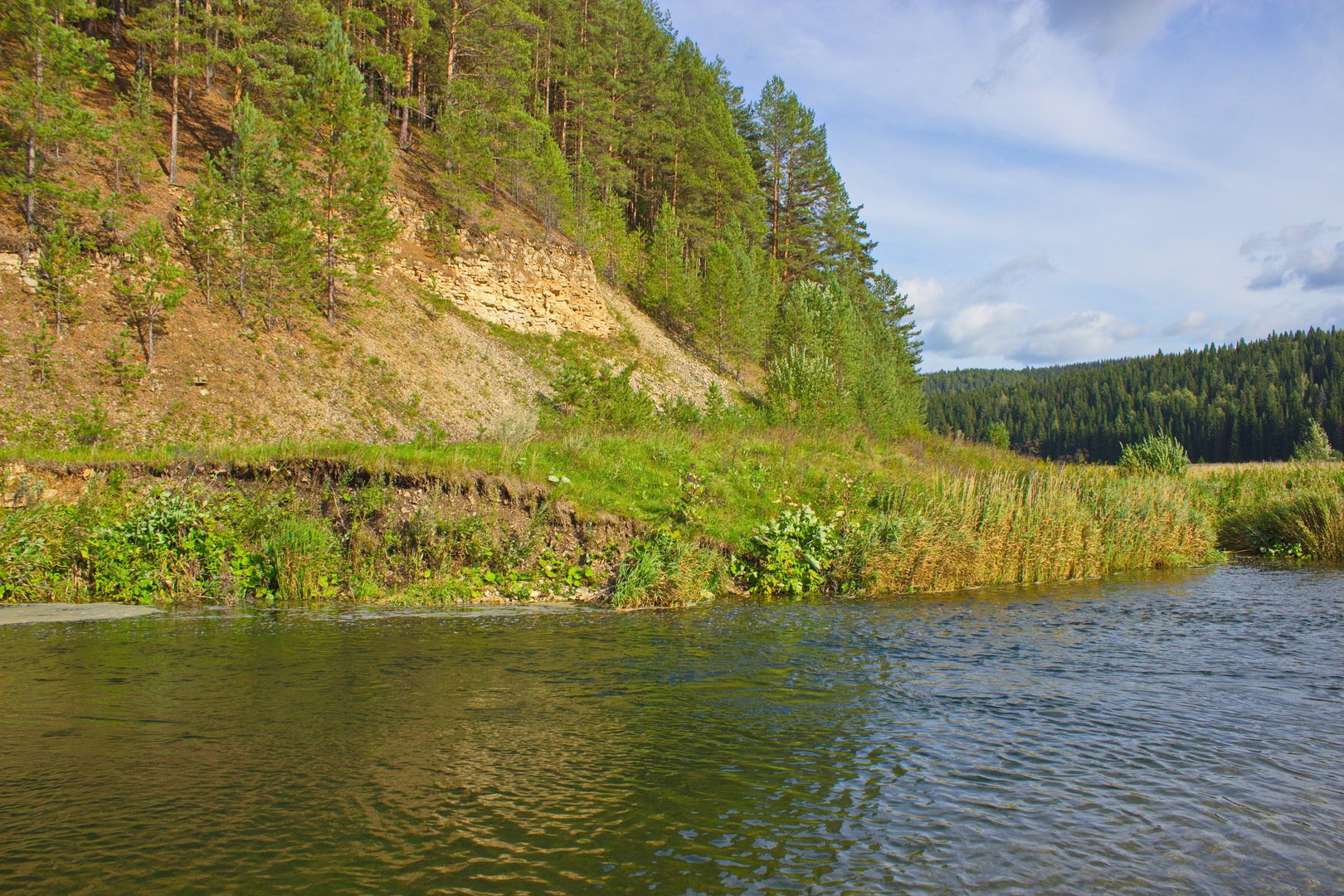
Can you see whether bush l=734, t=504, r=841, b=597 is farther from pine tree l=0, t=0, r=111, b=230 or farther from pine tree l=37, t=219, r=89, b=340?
pine tree l=0, t=0, r=111, b=230

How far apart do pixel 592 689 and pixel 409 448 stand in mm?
8738

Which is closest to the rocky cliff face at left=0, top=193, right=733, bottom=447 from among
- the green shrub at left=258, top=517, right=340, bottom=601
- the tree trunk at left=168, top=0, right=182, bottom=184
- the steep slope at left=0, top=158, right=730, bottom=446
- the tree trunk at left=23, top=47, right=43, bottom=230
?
the steep slope at left=0, top=158, right=730, bottom=446

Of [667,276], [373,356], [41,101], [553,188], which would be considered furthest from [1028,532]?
[667,276]

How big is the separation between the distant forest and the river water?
100874mm

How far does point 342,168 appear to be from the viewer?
30.0 meters

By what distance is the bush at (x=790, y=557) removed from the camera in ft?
45.7

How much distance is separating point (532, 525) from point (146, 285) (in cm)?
1652

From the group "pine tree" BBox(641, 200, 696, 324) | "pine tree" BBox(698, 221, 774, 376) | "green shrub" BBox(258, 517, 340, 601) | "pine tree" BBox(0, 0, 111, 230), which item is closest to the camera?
"green shrub" BBox(258, 517, 340, 601)

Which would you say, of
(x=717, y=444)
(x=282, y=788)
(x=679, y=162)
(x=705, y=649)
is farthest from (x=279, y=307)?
(x=679, y=162)

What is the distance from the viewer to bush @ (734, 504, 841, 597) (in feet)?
45.7

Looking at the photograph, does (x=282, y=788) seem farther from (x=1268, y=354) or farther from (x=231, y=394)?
(x=1268, y=354)

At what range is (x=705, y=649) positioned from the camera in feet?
30.5

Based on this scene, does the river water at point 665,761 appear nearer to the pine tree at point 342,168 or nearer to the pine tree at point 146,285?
the pine tree at point 146,285

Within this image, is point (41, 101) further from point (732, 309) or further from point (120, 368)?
point (732, 309)
